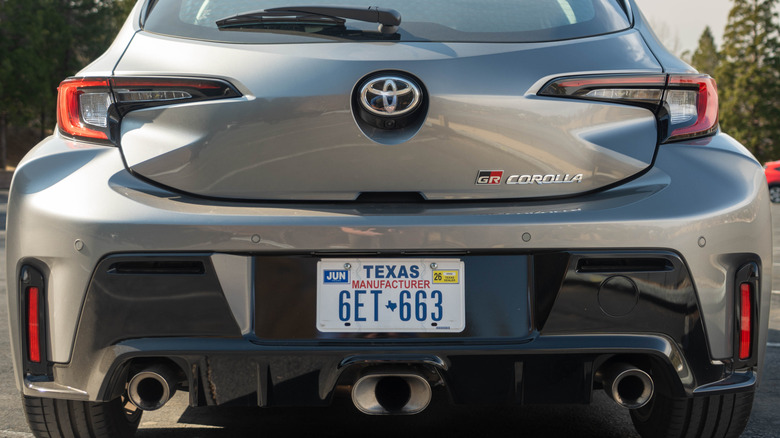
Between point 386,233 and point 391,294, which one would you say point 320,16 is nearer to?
point 386,233

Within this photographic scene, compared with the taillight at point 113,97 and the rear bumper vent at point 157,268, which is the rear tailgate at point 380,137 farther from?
the rear bumper vent at point 157,268

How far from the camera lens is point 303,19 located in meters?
2.46

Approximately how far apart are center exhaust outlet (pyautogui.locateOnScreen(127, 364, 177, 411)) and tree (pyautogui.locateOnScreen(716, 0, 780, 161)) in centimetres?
5725

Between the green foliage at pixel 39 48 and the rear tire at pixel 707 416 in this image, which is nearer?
the rear tire at pixel 707 416

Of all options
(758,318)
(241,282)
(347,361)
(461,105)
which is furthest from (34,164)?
(758,318)

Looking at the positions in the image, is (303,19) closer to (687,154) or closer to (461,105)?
(461,105)

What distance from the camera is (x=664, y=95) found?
2.44 m

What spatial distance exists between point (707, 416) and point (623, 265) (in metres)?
0.64

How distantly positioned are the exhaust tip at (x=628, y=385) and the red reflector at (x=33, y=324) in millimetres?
1463

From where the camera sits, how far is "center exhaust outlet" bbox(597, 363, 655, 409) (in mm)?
2422

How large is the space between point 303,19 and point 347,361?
89 centimetres

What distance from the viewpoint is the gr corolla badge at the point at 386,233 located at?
7.61 ft

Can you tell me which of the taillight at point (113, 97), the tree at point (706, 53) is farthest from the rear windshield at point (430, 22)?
the tree at point (706, 53)

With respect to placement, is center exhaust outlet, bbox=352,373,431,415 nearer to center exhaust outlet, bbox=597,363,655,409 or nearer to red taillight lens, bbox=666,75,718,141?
center exhaust outlet, bbox=597,363,655,409
